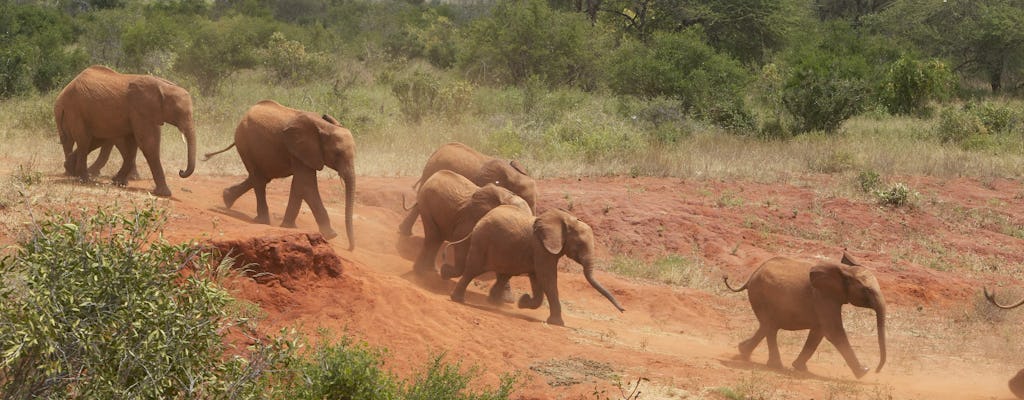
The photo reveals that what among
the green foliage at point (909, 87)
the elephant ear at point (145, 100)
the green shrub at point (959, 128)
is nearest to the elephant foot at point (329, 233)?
the elephant ear at point (145, 100)

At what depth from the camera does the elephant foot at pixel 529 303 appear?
11469 mm

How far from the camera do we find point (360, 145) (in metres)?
19.5

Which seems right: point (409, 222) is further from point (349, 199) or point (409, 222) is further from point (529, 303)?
point (529, 303)

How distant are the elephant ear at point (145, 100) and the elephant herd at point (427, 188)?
0.01 metres

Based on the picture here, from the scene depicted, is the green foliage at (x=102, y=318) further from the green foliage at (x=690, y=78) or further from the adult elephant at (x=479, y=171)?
the green foliage at (x=690, y=78)

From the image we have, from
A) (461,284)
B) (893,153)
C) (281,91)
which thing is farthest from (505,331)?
(281,91)

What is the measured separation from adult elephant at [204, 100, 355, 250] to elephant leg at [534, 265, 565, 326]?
2450 mm

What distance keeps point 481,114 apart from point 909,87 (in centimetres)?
1319

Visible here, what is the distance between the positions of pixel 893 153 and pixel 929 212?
11.9 feet

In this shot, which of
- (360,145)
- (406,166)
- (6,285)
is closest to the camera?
(6,285)

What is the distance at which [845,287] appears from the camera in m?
10.1

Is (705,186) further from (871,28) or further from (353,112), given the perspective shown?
(871,28)

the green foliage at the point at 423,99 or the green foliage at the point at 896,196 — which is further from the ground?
the green foliage at the point at 896,196

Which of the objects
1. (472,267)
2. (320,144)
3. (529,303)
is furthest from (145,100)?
(529,303)
